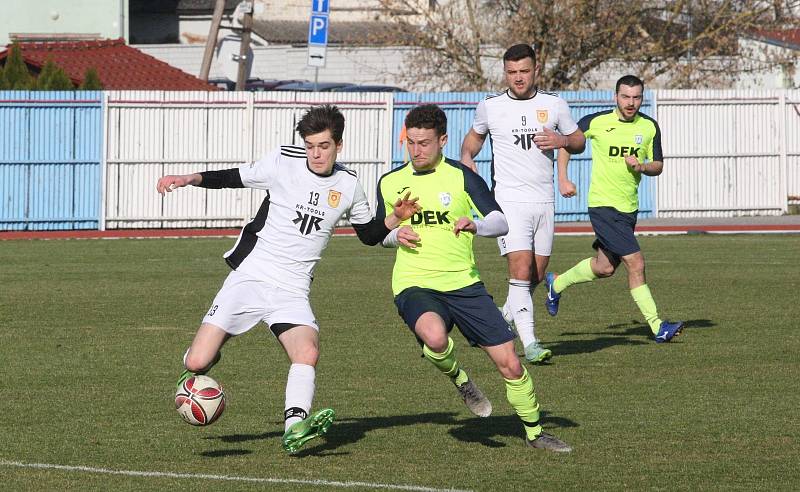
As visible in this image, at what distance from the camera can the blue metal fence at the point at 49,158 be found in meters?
26.0

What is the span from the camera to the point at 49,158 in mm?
26266

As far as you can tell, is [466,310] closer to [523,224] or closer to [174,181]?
[174,181]

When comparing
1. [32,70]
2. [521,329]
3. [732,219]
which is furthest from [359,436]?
[32,70]

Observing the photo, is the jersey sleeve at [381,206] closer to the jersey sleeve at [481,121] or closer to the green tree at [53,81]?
the jersey sleeve at [481,121]

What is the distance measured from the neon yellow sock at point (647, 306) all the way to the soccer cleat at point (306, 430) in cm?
543

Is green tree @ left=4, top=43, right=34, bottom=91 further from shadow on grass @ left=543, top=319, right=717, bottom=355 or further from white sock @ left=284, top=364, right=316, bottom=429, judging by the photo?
white sock @ left=284, top=364, right=316, bottom=429

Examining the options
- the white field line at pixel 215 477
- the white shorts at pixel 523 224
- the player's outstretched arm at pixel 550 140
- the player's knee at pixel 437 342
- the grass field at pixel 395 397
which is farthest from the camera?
the white shorts at pixel 523 224

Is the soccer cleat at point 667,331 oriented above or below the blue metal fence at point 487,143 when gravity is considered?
below

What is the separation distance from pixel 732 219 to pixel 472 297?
22131 millimetres

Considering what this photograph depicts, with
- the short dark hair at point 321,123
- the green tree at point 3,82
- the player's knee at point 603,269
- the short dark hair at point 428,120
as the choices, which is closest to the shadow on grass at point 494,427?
the short dark hair at point 428,120

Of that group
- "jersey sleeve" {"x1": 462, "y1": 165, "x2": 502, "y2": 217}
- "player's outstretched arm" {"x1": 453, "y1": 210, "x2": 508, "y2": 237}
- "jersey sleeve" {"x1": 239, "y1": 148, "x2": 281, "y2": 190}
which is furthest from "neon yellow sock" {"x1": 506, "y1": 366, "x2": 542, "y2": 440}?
"jersey sleeve" {"x1": 239, "y1": 148, "x2": 281, "y2": 190}

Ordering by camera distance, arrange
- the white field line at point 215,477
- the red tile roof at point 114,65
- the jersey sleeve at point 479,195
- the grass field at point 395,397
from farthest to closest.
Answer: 1. the red tile roof at point 114,65
2. the jersey sleeve at point 479,195
3. the grass field at point 395,397
4. the white field line at point 215,477

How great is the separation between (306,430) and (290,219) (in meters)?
1.26

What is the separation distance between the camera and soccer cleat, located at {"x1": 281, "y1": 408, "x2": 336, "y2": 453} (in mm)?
7191
